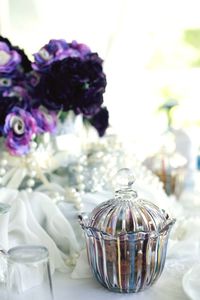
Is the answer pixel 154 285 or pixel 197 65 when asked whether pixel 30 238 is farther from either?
pixel 197 65

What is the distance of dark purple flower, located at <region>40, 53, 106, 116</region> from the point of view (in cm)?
81

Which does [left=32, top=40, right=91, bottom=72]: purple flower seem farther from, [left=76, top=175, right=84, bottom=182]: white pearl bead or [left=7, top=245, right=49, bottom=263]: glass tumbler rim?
[left=7, top=245, right=49, bottom=263]: glass tumbler rim

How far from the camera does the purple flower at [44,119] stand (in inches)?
32.9

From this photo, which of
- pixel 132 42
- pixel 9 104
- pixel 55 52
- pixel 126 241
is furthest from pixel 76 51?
pixel 132 42

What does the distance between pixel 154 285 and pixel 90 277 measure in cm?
10

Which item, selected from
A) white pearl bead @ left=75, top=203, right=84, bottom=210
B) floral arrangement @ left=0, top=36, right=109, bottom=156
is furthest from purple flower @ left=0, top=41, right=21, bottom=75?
white pearl bead @ left=75, top=203, right=84, bottom=210

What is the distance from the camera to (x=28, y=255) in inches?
24.3

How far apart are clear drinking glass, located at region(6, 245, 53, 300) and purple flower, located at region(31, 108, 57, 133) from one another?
0.27m

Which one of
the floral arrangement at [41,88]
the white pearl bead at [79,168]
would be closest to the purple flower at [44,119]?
the floral arrangement at [41,88]

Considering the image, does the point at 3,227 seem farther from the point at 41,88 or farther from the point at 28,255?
the point at 41,88

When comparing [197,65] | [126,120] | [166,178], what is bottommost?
[166,178]

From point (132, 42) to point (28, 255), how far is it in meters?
1.08

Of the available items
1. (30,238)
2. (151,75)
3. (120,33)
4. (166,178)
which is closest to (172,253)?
(30,238)

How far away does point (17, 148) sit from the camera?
83 cm
